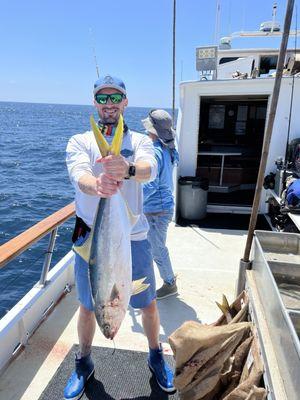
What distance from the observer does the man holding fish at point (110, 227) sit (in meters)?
1.77

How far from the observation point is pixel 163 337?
3.07 meters

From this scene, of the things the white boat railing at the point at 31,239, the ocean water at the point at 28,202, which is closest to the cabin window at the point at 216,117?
the ocean water at the point at 28,202

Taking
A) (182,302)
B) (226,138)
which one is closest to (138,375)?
(182,302)

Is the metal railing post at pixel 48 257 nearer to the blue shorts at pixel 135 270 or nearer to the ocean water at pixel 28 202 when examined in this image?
the ocean water at pixel 28 202

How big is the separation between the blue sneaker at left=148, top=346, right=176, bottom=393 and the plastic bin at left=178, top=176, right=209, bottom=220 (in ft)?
12.4

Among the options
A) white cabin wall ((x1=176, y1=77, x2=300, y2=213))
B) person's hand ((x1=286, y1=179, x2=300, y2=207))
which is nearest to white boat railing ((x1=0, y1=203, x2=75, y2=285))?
person's hand ((x1=286, y1=179, x2=300, y2=207))

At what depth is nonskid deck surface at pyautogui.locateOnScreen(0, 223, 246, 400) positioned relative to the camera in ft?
8.37

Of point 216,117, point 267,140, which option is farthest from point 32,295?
point 216,117

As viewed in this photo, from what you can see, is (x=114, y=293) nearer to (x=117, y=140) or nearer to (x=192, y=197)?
(x=117, y=140)

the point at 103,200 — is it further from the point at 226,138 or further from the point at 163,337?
the point at 226,138

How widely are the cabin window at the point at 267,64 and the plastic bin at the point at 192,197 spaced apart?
365cm

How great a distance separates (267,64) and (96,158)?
7350 millimetres

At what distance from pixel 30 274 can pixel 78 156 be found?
505 cm

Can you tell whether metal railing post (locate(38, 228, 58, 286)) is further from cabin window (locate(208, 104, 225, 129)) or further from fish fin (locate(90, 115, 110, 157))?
cabin window (locate(208, 104, 225, 129))
